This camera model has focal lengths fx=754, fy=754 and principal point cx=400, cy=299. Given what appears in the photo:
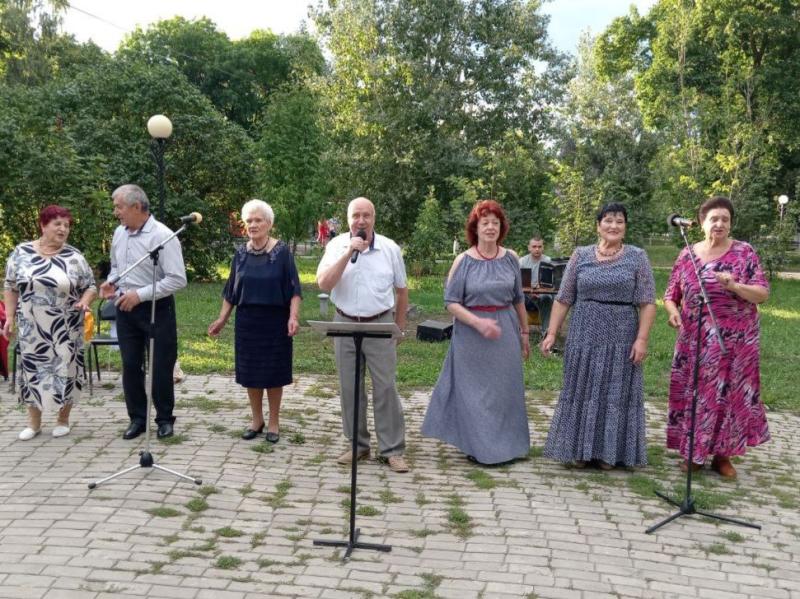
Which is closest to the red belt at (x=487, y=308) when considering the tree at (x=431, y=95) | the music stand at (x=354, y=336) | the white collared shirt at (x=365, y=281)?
the white collared shirt at (x=365, y=281)

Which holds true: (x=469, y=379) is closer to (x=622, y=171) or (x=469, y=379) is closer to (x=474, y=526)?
(x=474, y=526)

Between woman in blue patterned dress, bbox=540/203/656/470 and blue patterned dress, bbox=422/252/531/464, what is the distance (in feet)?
1.00

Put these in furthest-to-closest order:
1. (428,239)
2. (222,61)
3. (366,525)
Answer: (222,61), (428,239), (366,525)

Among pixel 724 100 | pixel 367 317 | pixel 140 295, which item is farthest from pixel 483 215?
pixel 724 100

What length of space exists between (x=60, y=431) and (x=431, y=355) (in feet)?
16.4

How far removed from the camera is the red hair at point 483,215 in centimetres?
522

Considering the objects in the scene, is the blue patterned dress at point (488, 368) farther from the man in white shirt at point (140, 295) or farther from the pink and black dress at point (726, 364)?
the man in white shirt at point (140, 295)

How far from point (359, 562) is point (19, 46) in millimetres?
30758

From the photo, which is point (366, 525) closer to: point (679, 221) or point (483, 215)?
point (483, 215)

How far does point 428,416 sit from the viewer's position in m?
5.60

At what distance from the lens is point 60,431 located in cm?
592

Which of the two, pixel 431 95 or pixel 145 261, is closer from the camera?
pixel 145 261

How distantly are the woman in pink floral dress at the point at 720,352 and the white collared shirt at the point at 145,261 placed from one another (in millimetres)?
3590

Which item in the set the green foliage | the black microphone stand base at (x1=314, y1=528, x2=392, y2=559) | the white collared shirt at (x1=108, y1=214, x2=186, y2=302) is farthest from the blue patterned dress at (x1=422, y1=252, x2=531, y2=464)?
the green foliage
